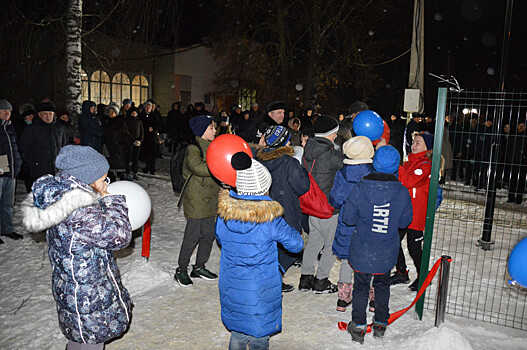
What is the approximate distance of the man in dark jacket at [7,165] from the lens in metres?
6.55

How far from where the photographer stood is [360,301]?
4148mm

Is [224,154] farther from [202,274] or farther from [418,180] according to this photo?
[418,180]

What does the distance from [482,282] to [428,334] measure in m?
2.23

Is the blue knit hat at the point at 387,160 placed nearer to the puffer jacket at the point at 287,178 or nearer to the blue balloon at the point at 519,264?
the puffer jacket at the point at 287,178

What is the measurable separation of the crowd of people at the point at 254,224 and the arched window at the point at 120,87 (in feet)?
58.6

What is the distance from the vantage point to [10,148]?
261 inches

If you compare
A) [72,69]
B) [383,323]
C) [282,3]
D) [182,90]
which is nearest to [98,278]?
[383,323]

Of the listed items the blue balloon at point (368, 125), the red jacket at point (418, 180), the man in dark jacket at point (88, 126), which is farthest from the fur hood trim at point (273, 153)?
the man in dark jacket at point (88, 126)

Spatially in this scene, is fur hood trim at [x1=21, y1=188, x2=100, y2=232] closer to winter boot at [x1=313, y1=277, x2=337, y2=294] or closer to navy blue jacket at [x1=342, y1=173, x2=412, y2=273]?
navy blue jacket at [x1=342, y1=173, x2=412, y2=273]

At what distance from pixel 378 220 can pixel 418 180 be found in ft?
4.36

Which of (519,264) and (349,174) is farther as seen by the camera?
(349,174)

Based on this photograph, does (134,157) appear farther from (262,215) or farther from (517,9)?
(517,9)

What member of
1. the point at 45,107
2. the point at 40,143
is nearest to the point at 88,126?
the point at 45,107

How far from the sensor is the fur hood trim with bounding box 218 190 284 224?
3.13 m
